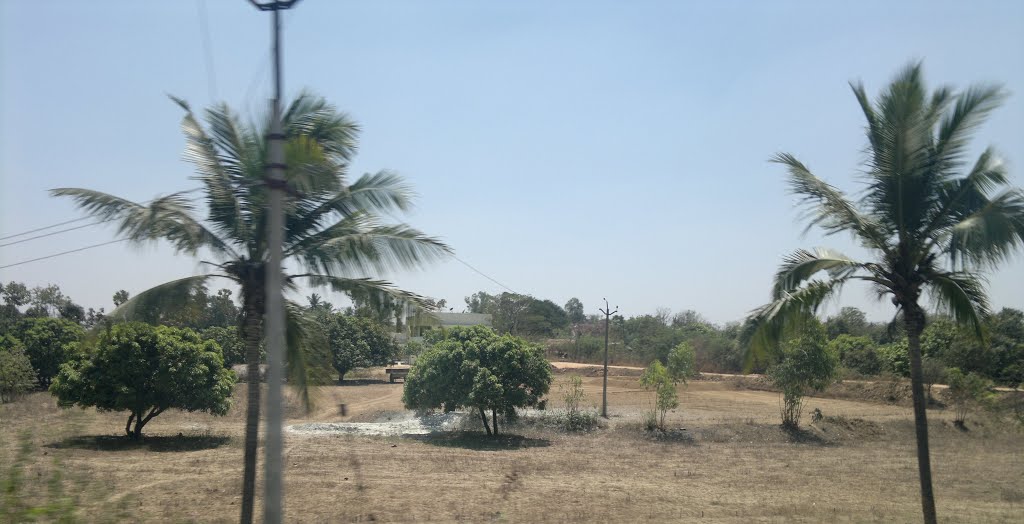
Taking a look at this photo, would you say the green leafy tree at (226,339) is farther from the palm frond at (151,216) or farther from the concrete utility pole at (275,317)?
the concrete utility pole at (275,317)

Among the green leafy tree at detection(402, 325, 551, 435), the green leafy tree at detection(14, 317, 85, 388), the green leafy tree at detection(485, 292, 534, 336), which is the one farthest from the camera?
the green leafy tree at detection(485, 292, 534, 336)

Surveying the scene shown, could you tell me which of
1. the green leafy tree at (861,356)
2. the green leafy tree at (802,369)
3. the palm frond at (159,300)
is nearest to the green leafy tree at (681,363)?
the green leafy tree at (802,369)

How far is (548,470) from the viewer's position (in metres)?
19.7

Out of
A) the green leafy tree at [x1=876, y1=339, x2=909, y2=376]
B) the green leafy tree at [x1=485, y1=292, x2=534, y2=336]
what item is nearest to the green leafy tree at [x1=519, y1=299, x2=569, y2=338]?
the green leafy tree at [x1=485, y1=292, x2=534, y2=336]

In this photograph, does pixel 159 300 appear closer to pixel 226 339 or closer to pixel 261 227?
pixel 261 227

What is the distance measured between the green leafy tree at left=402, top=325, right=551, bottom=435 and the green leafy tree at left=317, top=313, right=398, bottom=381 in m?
22.7

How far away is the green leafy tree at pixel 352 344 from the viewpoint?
173 ft

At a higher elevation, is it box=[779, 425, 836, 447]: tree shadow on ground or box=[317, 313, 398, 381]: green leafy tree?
box=[317, 313, 398, 381]: green leafy tree

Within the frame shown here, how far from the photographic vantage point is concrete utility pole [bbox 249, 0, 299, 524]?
529cm

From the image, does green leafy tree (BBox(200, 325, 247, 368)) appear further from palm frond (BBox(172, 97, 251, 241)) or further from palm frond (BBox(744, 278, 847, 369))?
palm frond (BBox(744, 278, 847, 369))

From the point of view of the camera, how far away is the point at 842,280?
33.4 ft

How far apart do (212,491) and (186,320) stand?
6.80 metres

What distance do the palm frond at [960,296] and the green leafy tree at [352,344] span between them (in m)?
43.6

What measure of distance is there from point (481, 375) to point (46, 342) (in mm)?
25015
